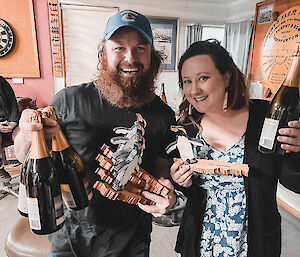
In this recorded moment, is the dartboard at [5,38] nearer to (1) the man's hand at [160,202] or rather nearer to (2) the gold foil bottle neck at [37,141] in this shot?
(2) the gold foil bottle neck at [37,141]

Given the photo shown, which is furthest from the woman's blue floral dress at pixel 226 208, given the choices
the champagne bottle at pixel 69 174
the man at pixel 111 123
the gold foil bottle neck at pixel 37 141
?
the gold foil bottle neck at pixel 37 141

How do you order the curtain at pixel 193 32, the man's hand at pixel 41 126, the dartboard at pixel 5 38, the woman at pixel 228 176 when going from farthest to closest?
the curtain at pixel 193 32 → the dartboard at pixel 5 38 → the woman at pixel 228 176 → the man's hand at pixel 41 126

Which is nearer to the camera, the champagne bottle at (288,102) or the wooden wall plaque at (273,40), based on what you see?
the champagne bottle at (288,102)

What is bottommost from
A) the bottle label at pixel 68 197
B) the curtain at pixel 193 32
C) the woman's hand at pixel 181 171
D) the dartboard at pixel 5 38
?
the bottle label at pixel 68 197

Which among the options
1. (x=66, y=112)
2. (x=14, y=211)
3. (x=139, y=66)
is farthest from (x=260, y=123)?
(x=14, y=211)

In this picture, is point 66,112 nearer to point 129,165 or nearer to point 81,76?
point 129,165

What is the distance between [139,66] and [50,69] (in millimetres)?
3290

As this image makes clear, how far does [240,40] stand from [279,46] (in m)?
1.40

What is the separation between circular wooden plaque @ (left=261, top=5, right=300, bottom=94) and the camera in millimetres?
2441

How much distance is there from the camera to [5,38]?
346 cm

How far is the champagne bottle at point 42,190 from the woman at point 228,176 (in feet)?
1.90

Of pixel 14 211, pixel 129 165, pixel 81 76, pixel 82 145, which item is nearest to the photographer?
pixel 129 165

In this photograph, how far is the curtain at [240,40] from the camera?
3.75m

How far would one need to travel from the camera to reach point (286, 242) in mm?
2221
